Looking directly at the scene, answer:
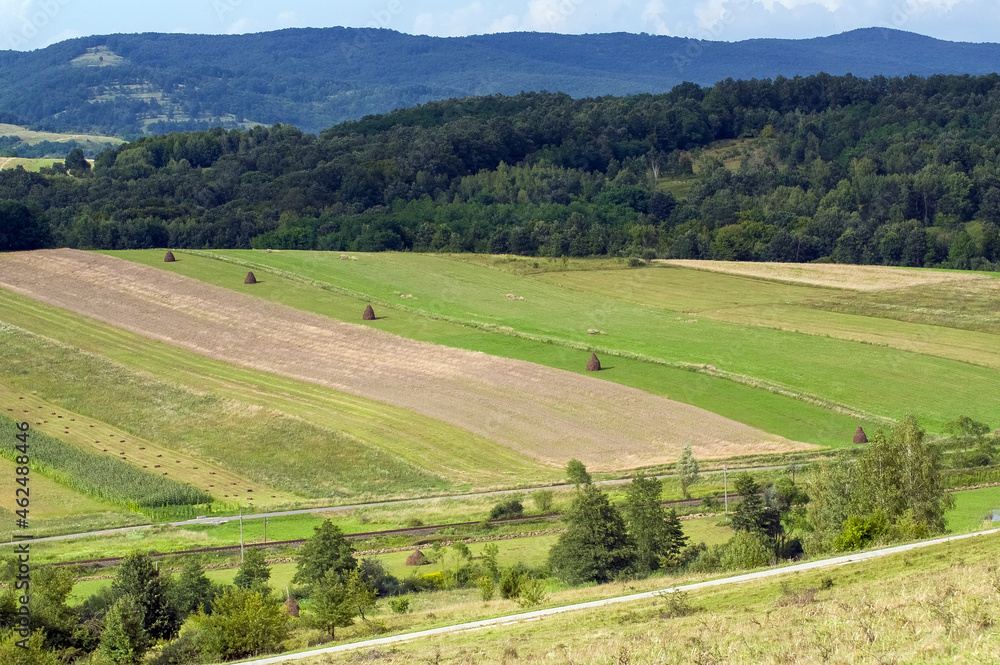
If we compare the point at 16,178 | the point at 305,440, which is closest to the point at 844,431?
the point at 305,440

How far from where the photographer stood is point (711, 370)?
226 feet

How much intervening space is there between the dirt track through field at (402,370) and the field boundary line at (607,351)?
10.8 feet

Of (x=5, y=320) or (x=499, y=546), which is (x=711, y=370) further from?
(x=5, y=320)

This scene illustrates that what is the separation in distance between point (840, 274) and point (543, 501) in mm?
59105

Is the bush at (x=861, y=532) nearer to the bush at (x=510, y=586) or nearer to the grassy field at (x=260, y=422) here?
the bush at (x=510, y=586)

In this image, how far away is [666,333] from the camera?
8012cm

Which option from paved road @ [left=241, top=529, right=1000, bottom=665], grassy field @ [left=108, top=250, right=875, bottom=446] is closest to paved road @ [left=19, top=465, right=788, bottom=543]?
grassy field @ [left=108, top=250, right=875, bottom=446]

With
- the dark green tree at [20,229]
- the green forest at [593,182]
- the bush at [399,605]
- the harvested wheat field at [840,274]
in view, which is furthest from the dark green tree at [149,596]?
the green forest at [593,182]

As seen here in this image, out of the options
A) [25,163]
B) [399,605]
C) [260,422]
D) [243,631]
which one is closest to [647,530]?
[399,605]

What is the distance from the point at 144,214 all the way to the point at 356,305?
4404cm

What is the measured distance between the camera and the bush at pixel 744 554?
3422cm

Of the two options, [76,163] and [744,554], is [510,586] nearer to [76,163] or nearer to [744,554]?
[744,554]

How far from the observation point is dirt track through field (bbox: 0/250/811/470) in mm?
57812

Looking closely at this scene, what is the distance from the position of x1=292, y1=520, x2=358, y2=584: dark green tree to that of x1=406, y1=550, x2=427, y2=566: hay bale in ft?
16.3
